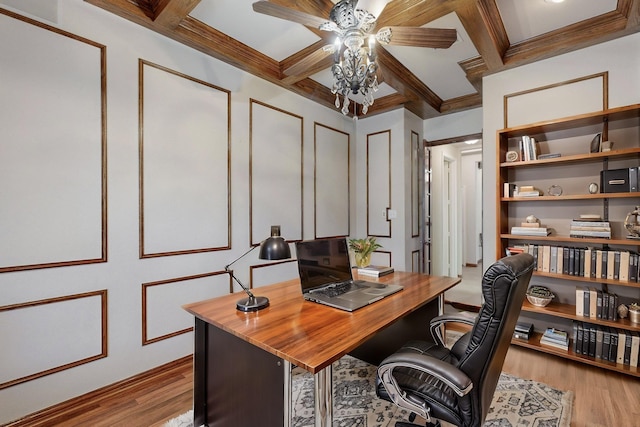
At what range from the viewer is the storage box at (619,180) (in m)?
2.13

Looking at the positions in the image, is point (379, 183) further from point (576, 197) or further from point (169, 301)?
point (169, 301)

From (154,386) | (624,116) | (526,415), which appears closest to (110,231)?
(154,386)

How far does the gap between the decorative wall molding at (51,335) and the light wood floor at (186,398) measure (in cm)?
28

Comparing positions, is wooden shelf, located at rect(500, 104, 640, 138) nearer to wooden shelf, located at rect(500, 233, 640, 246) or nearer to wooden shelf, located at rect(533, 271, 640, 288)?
wooden shelf, located at rect(500, 233, 640, 246)

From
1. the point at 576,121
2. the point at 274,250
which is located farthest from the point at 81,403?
the point at 576,121

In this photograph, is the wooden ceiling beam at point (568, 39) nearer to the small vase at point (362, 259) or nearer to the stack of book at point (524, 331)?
the small vase at point (362, 259)

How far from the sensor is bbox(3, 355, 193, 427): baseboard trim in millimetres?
1710

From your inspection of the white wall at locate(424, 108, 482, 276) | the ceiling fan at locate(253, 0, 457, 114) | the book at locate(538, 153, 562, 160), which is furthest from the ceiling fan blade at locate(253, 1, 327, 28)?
the white wall at locate(424, 108, 482, 276)

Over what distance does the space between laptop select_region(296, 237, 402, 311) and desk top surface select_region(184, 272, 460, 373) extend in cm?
5

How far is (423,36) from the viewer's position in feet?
5.58

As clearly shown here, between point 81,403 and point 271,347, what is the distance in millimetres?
1744

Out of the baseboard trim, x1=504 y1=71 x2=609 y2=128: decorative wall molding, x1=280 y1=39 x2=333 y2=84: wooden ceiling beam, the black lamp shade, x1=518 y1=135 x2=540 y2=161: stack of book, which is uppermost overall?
x1=280 y1=39 x2=333 y2=84: wooden ceiling beam

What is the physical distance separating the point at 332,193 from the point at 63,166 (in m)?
2.74

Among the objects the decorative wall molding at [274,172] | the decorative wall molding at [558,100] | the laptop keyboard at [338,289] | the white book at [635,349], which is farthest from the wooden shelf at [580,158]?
the decorative wall molding at [274,172]
